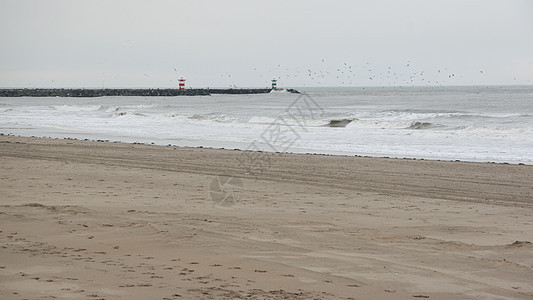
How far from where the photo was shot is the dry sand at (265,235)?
4727 mm

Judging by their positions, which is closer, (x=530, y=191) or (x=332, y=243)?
(x=332, y=243)

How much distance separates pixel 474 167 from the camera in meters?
14.7

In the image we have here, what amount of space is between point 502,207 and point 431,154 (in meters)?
9.10

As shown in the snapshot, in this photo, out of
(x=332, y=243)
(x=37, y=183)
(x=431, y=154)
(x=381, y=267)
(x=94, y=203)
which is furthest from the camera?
(x=431, y=154)

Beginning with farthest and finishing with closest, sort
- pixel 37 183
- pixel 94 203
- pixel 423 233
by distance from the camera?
pixel 37 183, pixel 94 203, pixel 423 233

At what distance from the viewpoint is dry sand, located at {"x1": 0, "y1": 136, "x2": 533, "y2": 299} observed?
4.73 metres

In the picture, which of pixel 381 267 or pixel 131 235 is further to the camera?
pixel 131 235

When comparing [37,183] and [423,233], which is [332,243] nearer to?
[423,233]

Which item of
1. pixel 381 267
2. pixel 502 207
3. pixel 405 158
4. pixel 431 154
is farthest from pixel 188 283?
pixel 431 154

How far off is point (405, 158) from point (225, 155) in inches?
199

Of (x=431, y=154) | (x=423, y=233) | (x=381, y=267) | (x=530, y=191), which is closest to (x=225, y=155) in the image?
(x=431, y=154)

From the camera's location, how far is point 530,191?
11086 mm

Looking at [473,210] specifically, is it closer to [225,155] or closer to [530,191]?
[530,191]

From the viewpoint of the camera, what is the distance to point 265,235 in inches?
261
